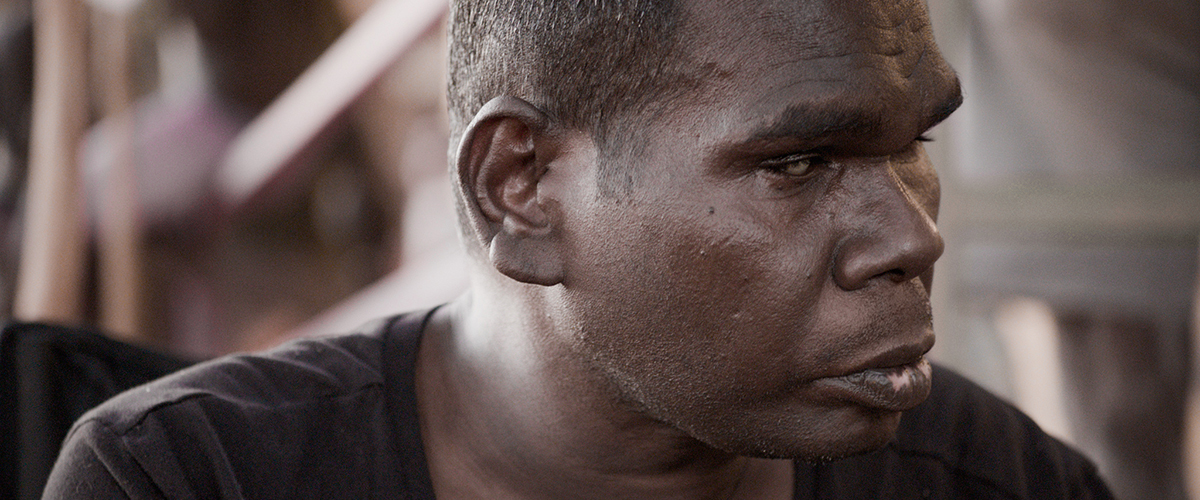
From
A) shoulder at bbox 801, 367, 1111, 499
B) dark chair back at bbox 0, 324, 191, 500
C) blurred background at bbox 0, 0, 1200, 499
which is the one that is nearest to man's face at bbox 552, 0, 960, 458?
shoulder at bbox 801, 367, 1111, 499

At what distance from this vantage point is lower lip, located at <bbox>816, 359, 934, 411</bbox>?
41.2 inches

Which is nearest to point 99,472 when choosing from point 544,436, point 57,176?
point 544,436

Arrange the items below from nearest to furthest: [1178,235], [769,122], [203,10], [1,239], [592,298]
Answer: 1. [769,122]
2. [592,298]
3. [1178,235]
4. [1,239]
5. [203,10]

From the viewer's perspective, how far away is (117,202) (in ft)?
8.61

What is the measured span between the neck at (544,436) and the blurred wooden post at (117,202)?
1.40 metres

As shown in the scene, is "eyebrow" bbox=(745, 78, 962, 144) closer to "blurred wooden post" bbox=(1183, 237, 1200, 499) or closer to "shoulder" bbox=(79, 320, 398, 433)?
"shoulder" bbox=(79, 320, 398, 433)

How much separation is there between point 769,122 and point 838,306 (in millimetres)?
195

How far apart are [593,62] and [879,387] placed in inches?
17.5

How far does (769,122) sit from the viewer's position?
1.03 meters

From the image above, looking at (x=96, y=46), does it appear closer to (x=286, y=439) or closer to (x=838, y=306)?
(x=286, y=439)

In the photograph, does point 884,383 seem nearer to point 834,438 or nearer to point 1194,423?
point 834,438

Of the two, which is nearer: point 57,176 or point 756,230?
point 756,230

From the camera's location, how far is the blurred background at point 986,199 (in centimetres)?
235

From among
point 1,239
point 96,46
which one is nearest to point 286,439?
point 96,46
